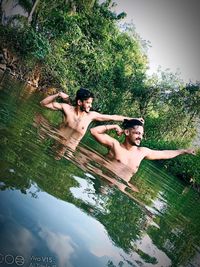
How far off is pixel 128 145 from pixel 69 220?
4225 mm

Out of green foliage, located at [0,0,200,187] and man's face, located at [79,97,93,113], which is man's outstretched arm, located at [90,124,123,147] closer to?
man's face, located at [79,97,93,113]

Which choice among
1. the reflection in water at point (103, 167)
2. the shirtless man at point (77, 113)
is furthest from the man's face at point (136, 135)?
the shirtless man at point (77, 113)

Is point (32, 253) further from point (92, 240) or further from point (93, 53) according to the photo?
point (93, 53)

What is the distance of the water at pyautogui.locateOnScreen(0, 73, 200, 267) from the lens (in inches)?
88.9

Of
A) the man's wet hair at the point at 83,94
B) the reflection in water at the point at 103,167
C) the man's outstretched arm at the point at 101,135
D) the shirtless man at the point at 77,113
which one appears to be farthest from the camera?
the shirtless man at the point at 77,113

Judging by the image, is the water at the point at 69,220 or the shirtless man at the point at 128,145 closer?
the water at the point at 69,220

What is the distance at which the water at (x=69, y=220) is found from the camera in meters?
2.26

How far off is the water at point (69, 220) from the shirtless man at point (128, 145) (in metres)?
1.70

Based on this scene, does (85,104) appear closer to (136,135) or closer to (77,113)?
(77,113)

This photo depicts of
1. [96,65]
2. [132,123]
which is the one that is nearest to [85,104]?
[132,123]

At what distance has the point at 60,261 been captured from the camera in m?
2.20

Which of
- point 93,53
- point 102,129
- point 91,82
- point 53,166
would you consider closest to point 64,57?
point 93,53

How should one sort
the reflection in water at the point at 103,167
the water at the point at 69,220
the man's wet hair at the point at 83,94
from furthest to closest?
1. the man's wet hair at the point at 83,94
2. the reflection in water at the point at 103,167
3. the water at the point at 69,220

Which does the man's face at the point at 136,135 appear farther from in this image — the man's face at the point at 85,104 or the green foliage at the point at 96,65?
the green foliage at the point at 96,65
